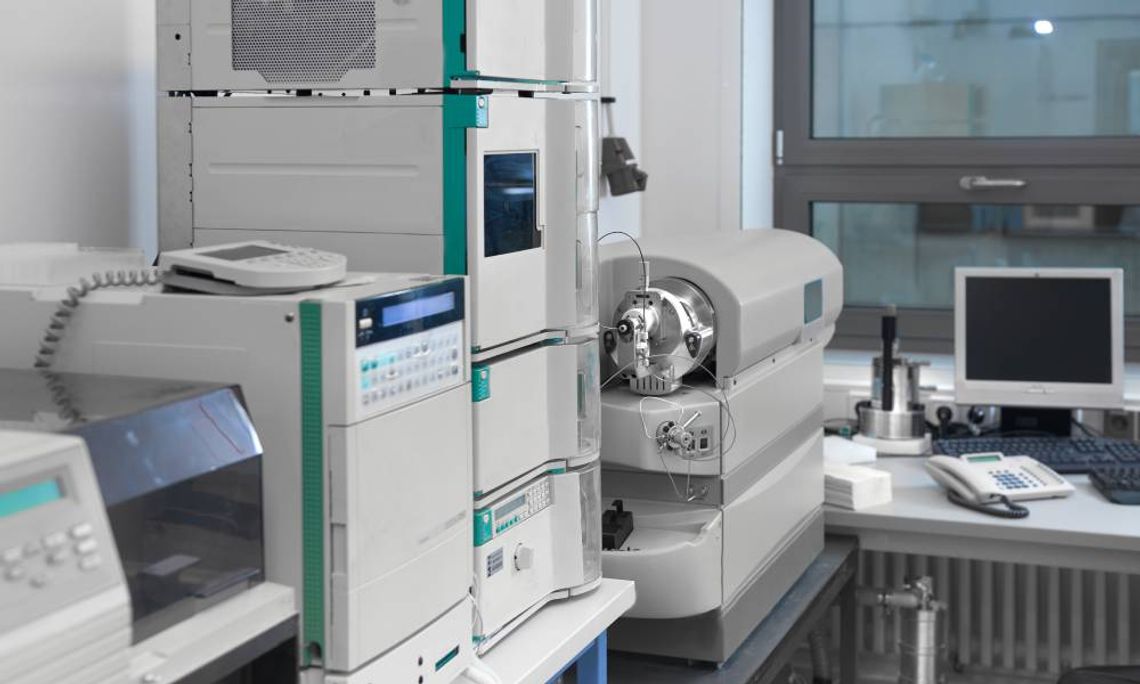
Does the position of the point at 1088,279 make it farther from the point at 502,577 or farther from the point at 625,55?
the point at 502,577

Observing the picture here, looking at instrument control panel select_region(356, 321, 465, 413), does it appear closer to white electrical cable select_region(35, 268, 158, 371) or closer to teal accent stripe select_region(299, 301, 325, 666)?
teal accent stripe select_region(299, 301, 325, 666)

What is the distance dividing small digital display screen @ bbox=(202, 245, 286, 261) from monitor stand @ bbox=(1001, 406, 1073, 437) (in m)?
2.38

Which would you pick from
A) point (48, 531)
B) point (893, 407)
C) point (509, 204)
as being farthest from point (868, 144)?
point (48, 531)

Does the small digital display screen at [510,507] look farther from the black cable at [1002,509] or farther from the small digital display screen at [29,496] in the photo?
the black cable at [1002,509]

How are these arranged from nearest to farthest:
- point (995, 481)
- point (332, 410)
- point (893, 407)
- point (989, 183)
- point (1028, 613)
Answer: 1. point (332, 410)
2. point (995, 481)
3. point (893, 407)
4. point (1028, 613)
5. point (989, 183)

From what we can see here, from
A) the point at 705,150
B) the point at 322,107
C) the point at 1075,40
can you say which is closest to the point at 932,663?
the point at 705,150

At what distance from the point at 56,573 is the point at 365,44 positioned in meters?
0.78

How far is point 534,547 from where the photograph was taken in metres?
1.67

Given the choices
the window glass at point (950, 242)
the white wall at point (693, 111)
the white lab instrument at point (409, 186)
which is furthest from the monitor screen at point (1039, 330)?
the white lab instrument at point (409, 186)

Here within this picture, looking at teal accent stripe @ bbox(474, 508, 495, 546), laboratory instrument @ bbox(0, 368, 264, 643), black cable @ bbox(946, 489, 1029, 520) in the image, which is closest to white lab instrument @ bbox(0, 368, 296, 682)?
laboratory instrument @ bbox(0, 368, 264, 643)

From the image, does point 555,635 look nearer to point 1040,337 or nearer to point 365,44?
point 365,44

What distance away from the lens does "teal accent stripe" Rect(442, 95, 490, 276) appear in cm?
149

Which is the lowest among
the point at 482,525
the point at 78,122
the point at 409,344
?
the point at 482,525

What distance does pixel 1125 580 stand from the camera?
11.2ft
